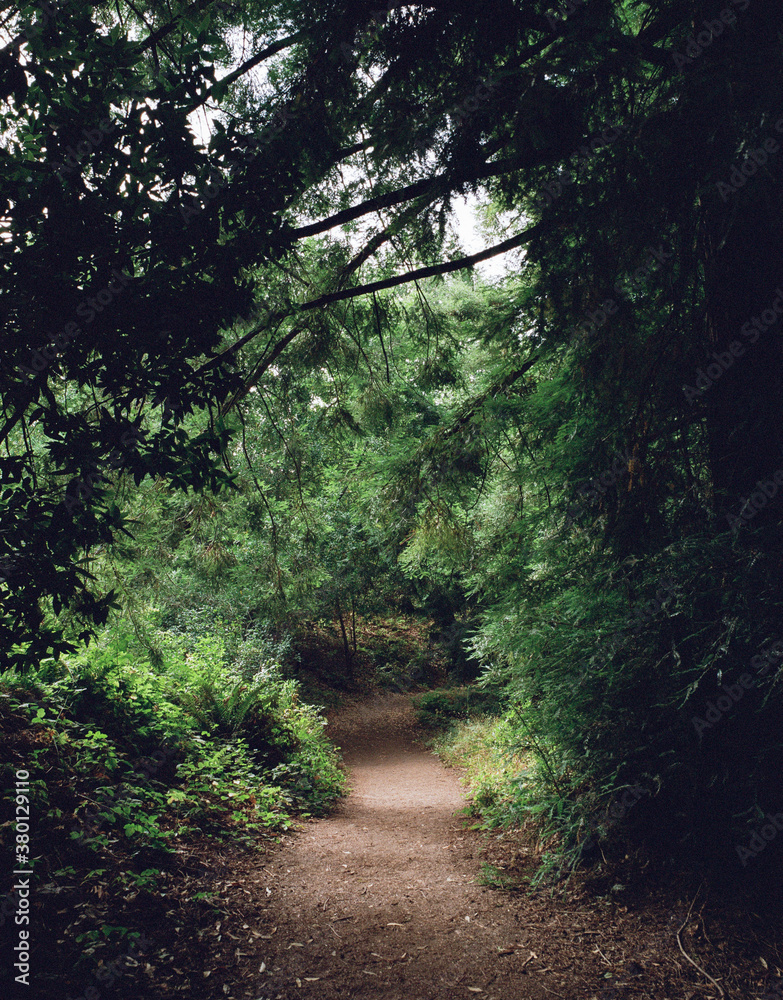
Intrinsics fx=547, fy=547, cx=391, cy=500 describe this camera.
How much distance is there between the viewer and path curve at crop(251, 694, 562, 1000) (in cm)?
298

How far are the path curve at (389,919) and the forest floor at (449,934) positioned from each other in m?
0.01

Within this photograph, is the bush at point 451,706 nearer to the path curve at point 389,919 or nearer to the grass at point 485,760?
the grass at point 485,760

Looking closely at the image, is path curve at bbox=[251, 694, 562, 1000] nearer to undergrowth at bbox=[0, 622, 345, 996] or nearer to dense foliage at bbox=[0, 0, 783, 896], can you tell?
undergrowth at bbox=[0, 622, 345, 996]

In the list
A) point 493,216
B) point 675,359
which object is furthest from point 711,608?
point 493,216

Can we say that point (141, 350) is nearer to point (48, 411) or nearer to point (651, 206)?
point (48, 411)

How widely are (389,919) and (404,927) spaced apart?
0.46ft

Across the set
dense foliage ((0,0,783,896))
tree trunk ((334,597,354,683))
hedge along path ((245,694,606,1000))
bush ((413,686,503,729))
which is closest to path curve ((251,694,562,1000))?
hedge along path ((245,694,606,1000))

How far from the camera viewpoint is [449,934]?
11.4 ft

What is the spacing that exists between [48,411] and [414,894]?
161 inches

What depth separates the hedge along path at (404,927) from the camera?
2977mm

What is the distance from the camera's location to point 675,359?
3.39m

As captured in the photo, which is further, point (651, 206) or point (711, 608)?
point (711, 608)

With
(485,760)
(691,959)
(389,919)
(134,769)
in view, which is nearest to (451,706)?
(485,760)

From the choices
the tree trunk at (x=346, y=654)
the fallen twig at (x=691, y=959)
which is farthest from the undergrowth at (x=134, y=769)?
the tree trunk at (x=346, y=654)
